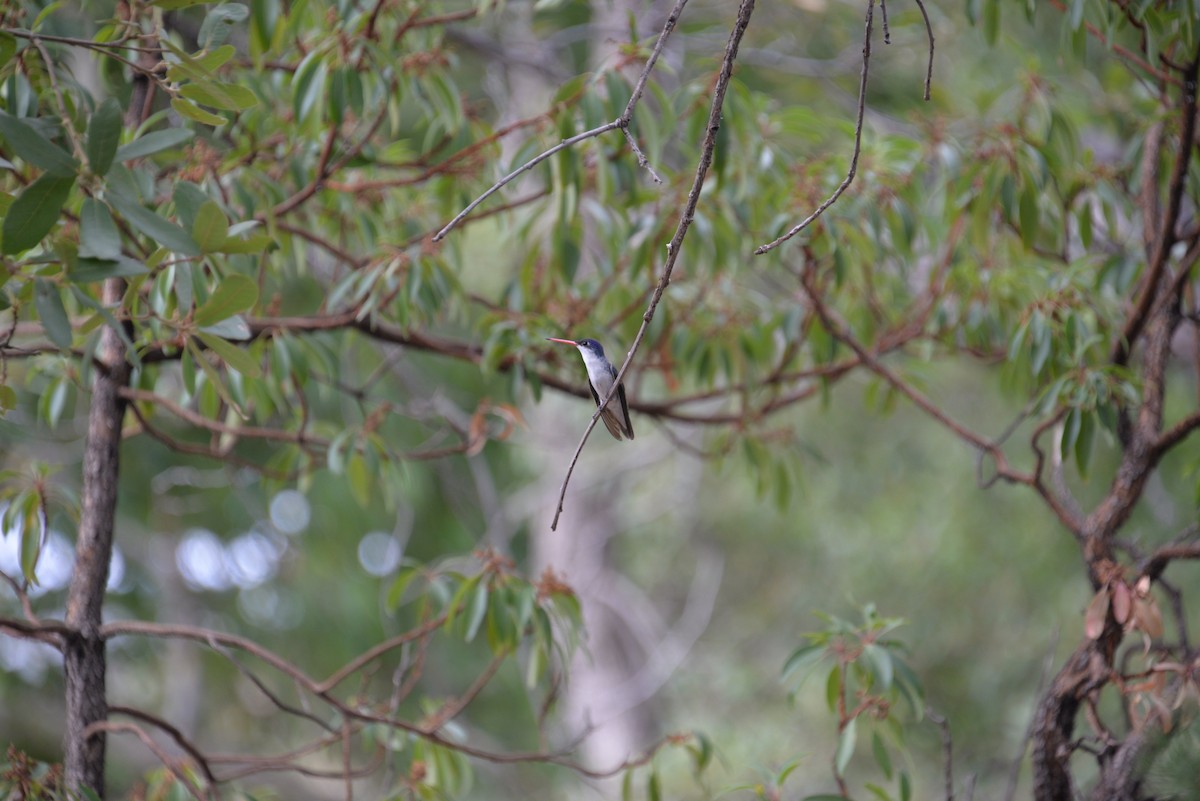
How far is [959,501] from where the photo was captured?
7109mm

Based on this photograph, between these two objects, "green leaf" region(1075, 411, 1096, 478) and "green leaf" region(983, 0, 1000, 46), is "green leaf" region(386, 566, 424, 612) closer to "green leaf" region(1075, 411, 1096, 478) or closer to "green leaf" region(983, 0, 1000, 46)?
"green leaf" region(1075, 411, 1096, 478)

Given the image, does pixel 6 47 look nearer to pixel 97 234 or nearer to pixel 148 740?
pixel 97 234

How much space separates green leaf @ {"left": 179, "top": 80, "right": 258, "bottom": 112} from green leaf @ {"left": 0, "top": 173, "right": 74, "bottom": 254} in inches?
12.5

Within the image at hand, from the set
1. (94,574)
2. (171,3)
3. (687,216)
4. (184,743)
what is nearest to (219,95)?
(171,3)

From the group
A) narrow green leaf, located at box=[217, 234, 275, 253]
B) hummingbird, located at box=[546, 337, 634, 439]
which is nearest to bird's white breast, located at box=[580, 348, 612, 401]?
hummingbird, located at box=[546, 337, 634, 439]

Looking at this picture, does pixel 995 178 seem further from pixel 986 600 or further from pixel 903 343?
pixel 986 600

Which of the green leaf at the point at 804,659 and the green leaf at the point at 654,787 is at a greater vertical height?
the green leaf at the point at 804,659

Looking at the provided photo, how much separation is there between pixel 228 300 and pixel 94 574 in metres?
0.98

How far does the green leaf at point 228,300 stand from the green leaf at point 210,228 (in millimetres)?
81

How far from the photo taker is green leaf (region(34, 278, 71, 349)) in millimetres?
1608

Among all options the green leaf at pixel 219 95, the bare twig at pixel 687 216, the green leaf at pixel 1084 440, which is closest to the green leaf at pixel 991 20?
the green leaf at pixel 1084 440

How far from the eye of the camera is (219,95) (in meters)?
1.81

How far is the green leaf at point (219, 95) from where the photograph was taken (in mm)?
1805

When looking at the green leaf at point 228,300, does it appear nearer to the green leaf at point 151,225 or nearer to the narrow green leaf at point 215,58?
the green leaf at point 151,225
